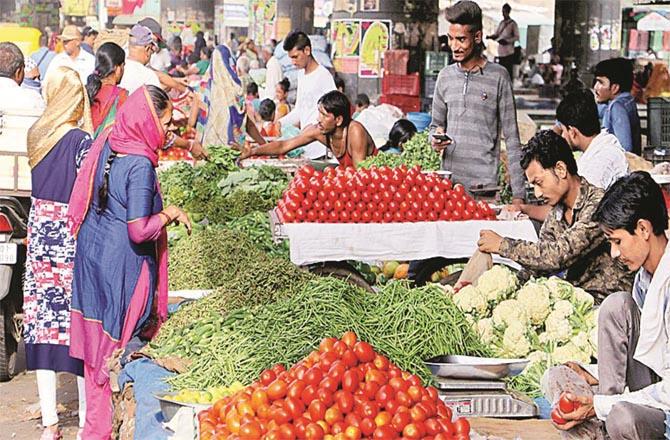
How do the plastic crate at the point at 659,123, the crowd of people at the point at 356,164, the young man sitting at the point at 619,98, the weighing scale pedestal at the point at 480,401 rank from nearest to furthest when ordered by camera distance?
the crowd of people at the point at 356,164 < the weighing scale pedestal at the point at 480,401 < the young man sitting at the point at 619,98 < the plastic crate at the point at 659,123

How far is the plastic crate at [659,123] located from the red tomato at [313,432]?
916 centimetres

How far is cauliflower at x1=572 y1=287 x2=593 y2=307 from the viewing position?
5531 mm

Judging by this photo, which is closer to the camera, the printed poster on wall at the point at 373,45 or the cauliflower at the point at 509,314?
the cauliflower at the point at 509,314

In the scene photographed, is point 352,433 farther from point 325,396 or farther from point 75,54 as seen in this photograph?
point 75,54

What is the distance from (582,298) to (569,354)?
0.42 meters

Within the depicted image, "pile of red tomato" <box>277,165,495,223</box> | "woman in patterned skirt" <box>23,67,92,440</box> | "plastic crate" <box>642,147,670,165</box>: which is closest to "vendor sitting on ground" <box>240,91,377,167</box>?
"pile of red tomato" <box>277,165,495,223</box>

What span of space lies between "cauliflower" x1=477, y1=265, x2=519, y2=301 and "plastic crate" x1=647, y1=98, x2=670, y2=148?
6800 millimetres

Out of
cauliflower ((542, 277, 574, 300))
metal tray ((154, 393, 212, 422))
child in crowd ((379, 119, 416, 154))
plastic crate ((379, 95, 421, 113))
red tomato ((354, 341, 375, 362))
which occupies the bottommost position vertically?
metal tray ((154, 393, 212, 422))

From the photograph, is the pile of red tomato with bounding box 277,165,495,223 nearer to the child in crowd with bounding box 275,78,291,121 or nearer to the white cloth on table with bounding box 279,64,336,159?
the white cloth on table with bounding box 279,64,336,159

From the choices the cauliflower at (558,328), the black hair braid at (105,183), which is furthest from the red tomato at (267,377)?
the black hair braid at (105,183)

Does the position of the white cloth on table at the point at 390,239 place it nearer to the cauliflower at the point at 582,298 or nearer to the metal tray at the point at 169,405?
the cauliflower at the point at 582,298

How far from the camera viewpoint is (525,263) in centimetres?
600

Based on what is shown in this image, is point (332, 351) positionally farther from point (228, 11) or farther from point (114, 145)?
point (228, 11)

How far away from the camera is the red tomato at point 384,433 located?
367 centimetres
